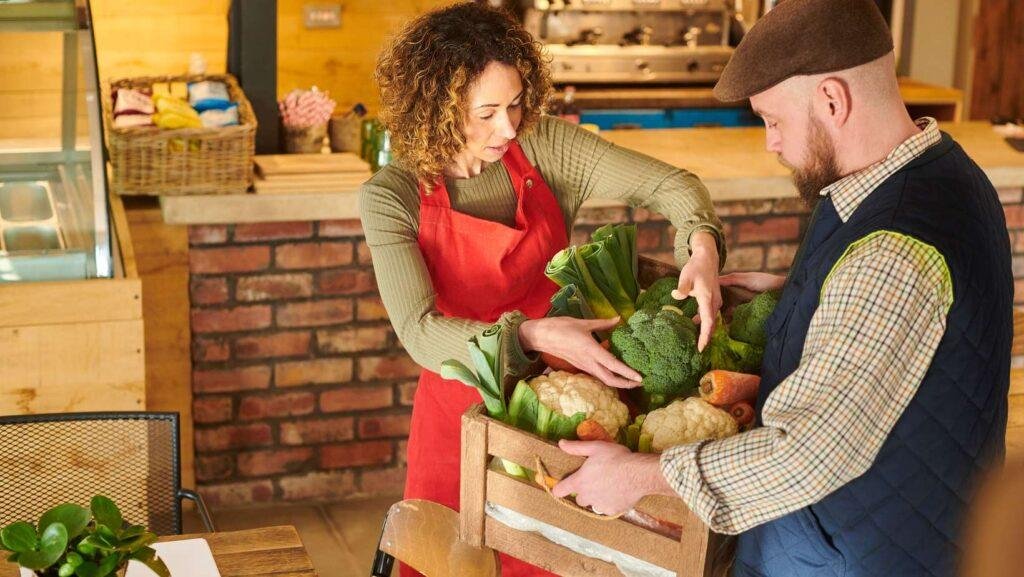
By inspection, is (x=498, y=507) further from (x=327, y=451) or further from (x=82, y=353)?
(x=327, y=451)

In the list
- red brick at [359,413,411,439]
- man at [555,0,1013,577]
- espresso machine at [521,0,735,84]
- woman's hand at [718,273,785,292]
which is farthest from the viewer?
espresso machine at [521,0,735,84]

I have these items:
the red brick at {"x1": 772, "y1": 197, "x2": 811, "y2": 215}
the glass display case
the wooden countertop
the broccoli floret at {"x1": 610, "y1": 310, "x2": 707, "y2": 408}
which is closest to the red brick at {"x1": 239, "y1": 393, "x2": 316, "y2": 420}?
the wooden countertop

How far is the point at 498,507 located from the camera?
73.7 inches

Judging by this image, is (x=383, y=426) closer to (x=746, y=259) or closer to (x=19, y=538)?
(x=746, y=259)

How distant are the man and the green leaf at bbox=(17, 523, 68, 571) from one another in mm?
663

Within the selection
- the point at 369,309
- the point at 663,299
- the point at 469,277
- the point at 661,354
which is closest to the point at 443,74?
the point at 469,277

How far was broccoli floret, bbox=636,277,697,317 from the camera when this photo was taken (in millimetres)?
2105

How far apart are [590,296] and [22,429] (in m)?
1.26

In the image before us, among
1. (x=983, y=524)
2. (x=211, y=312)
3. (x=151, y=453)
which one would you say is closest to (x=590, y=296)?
(x=151, y=453)

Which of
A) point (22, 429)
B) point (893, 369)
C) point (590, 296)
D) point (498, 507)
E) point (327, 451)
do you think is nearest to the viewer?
point (893, 369)

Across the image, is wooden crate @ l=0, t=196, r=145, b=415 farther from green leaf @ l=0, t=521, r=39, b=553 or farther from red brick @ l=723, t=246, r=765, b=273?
red brick @ l=723, t=246, r=765, b=273

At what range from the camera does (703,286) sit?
208cm

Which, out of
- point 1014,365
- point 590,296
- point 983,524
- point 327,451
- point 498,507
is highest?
point 983,524

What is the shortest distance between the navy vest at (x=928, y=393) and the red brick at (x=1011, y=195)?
115 inches
